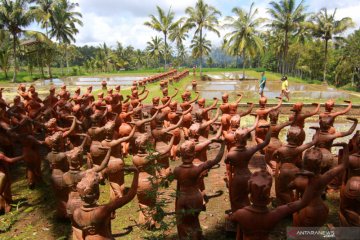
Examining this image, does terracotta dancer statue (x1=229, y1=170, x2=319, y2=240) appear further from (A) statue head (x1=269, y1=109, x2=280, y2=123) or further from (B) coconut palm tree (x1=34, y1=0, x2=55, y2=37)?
(B) coconut palm tree (x1=34, y1=0, x2=55, y2=37)

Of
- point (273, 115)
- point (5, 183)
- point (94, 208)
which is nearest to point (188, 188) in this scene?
point (94, 208)

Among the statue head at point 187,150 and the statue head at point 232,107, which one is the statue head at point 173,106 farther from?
the statue head at point 187,150

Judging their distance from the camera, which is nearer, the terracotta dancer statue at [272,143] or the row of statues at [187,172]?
the row of statues at [187,172]

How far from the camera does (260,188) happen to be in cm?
306

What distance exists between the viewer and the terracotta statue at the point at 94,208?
359 cm

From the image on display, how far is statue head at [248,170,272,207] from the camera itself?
305 centimetres

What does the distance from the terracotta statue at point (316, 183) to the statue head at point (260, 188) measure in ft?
2.80

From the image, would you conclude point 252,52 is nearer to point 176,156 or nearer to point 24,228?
point 176,156

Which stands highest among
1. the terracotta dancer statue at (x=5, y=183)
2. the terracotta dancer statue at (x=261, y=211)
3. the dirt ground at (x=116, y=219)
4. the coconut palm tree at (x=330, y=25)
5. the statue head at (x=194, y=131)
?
the coconut palm tree at (x=330, y=25)

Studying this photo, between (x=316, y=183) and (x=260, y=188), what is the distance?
100 centimetres

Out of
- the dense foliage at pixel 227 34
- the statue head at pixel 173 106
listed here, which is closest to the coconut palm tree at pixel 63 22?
the dense foliage at pixel 227 34

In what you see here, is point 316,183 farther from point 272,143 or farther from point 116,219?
point 116,219

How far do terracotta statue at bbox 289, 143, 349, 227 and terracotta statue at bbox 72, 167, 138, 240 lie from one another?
213 centimetres

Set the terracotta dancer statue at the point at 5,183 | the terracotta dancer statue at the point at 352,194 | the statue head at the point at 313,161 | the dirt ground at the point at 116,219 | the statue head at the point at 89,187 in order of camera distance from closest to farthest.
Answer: the statue head at the point at 89,187 < the statue head at the point at 313,161 < the terracotta dancer statue at the point at 352,194 < the dirt ground at the point at 116,219 < the terracotta dancer statue at the point at 5,183
